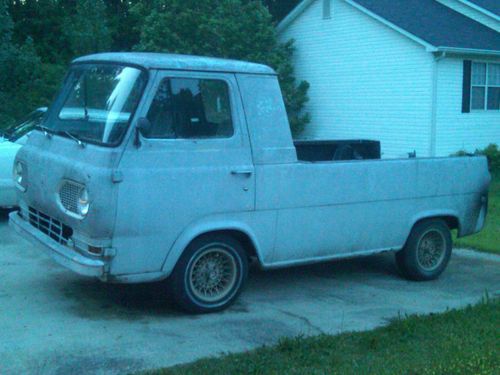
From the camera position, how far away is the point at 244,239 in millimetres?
6953

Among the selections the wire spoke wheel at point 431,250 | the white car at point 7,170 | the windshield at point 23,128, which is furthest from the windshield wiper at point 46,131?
the wire spoke wheel at point 431,250

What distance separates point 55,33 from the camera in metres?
31.9

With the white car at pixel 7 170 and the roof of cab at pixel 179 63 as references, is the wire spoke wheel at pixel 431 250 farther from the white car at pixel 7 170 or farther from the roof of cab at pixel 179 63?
the white car at pixel 7 170

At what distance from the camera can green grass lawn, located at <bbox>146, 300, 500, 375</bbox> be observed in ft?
17.3

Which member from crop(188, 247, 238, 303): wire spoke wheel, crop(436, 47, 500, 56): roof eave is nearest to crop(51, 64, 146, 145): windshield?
crop(188, 247, 238, 303): wire spoke wheel

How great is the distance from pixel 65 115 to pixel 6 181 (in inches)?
143

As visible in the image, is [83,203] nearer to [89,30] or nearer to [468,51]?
[468,51]

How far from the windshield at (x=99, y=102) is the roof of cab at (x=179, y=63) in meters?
0.08

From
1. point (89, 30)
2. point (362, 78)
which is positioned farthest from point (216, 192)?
point (89, 30)

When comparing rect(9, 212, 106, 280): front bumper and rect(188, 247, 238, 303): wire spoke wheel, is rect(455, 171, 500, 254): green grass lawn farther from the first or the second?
rect(9, 212, 106, 280): front bumper

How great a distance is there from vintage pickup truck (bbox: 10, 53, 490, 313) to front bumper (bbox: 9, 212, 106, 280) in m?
0.01

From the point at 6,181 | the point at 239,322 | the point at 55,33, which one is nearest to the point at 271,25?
the point at 55,33

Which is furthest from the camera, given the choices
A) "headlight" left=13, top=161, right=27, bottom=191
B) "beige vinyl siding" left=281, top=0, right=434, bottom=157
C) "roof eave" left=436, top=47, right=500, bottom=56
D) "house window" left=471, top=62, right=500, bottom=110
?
"house window" left=471, top=62, right=500, bottom=110

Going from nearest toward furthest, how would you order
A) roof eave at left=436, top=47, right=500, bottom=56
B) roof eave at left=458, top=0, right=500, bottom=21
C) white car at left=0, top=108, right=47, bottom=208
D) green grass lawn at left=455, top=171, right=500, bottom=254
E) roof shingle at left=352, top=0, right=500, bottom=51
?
green grass lawn at left=455, top=171, right=500, bottom=254, white car at left=0, top=108, right=47, bottom=208, roof eave at left=436, top=47, right=500, bottom=56, roof shingle at left=352, top=0, right=500, bottom=51, roof eave at left=458, top=0, right=500, bottom=21
